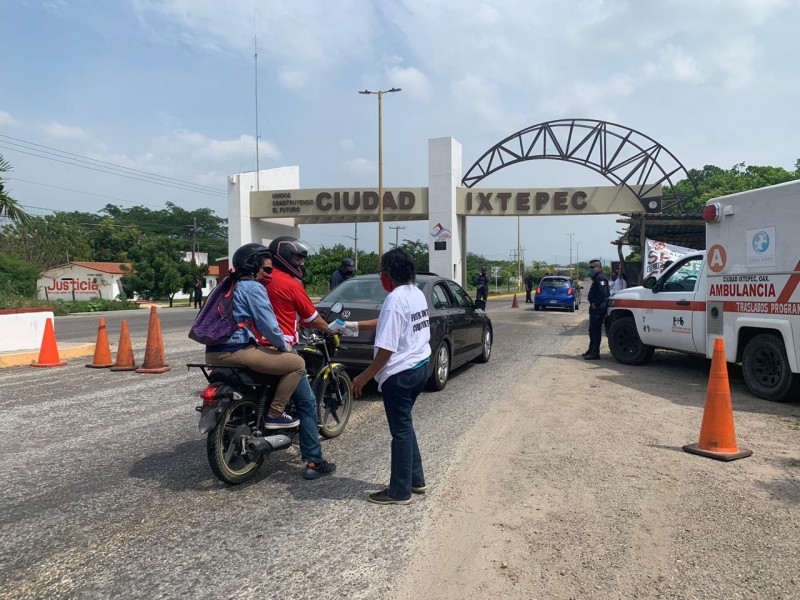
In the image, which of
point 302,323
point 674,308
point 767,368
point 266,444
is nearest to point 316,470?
point 266,444

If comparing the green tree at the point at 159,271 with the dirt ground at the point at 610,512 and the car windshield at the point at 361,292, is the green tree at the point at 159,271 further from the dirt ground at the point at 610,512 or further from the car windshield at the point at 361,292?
the dirt ground at the point at 610,512

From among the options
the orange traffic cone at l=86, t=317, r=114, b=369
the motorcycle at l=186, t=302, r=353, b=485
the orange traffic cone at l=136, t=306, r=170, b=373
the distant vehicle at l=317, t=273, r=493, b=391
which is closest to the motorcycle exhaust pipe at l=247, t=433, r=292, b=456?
the motorcycle at l=186, t=302, r=353, b=485

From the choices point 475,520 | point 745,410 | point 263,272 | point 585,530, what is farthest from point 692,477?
point 263,272

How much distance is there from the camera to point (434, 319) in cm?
798

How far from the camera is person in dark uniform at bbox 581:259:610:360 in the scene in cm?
1116

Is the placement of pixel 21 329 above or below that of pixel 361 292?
below

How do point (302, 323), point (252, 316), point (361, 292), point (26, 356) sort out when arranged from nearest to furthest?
point (252, 316) < point (302, 323) < point (361, 292) < point (26, 356)

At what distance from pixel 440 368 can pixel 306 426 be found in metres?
3.67

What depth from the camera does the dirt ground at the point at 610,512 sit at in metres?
3.18

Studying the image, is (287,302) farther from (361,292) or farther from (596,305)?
(596,305)

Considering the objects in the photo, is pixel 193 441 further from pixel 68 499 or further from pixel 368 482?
pixel 368 482

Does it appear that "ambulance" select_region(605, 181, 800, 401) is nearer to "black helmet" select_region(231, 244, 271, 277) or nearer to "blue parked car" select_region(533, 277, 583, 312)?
"black helmet" select_region(231, 244, 271, 277)

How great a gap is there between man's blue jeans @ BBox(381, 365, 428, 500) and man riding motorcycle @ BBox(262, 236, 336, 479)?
80 centimetres

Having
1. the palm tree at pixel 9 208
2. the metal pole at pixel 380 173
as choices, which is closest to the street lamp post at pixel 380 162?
the metal pole at pixel 380 173
